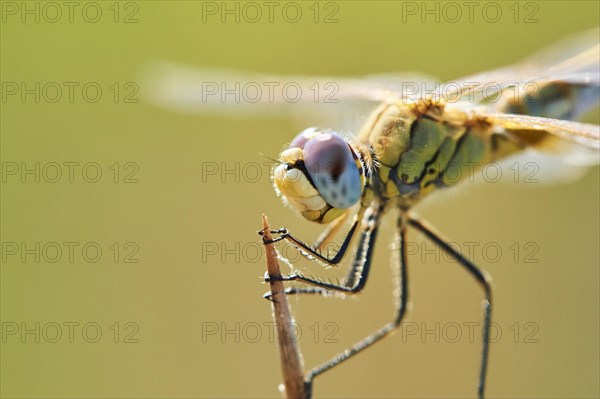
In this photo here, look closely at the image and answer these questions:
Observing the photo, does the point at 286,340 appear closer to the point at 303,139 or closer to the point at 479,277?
the point at 303,139

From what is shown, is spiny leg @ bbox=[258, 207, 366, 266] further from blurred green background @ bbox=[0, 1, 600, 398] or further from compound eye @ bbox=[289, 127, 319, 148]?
blurred green background @ bbox=[0, 1, 600, 398]

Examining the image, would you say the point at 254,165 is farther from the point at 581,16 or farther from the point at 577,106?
→ the point at 581,16

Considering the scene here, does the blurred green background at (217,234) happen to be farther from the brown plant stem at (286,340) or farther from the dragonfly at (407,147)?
the brown plant stem at (286,340)

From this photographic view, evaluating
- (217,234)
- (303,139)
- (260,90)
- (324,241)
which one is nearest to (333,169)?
(303,139)

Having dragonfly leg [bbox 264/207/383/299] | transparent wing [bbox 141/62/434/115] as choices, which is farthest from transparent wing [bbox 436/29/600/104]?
dragonfly leg [bbox 264/207/383/299]

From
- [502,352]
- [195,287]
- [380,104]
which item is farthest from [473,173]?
[195,287]

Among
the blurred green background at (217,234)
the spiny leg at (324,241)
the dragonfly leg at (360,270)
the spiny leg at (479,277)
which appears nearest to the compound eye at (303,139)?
the spiny leg at (324,241)

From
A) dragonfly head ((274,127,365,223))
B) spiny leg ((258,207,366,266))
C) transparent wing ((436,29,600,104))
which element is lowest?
spiny leg ((258,207,366,266))
